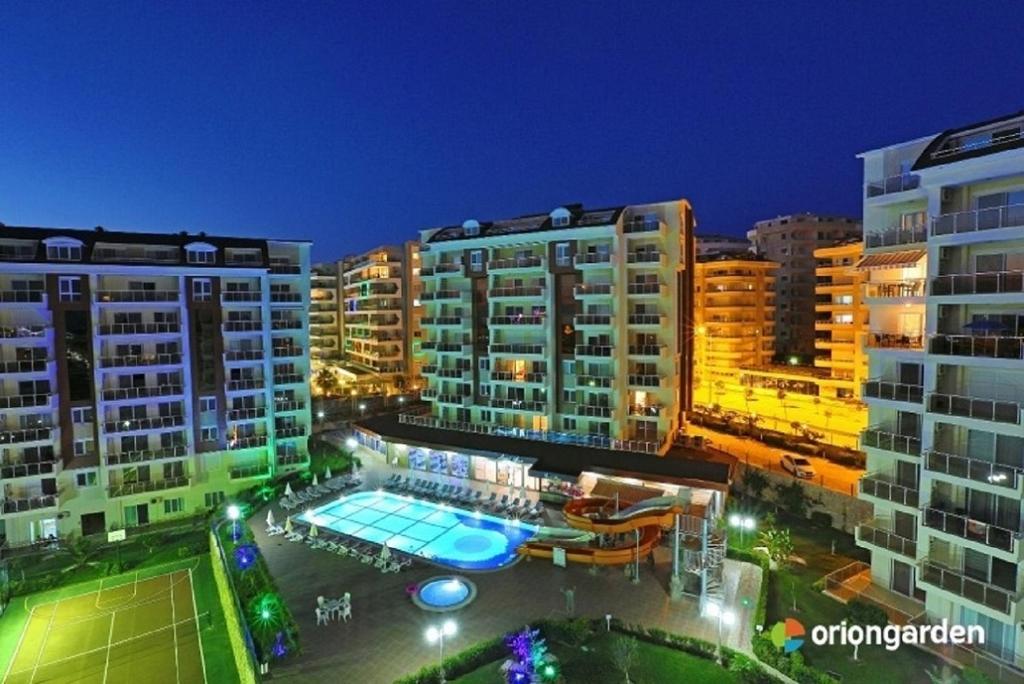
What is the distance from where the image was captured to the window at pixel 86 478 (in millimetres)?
35812

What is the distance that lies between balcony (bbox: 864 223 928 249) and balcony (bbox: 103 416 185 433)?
139ft

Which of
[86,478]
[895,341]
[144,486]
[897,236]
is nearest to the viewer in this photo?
[897,236]

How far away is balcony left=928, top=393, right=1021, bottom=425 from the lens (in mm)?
18641

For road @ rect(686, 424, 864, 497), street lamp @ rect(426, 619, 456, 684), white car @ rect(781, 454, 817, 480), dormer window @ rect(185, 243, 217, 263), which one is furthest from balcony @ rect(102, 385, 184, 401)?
white car @ rect(781, 454, 817, 480)

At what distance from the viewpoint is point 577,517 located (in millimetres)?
29750

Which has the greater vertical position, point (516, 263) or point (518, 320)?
point (516, 263)

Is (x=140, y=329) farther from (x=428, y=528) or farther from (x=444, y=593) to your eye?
(x=444, y=593)

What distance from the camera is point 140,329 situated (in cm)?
3741

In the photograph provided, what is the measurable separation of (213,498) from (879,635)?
130 ft

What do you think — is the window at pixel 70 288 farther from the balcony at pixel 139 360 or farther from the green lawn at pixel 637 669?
the green lawn at pixel 637 669

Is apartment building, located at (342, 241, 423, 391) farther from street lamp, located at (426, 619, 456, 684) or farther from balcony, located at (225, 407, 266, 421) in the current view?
street lamp, located at (426, 619, 456, 684)

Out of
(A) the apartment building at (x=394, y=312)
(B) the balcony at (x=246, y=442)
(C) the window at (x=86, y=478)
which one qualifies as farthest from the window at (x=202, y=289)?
(A) the apartment building at (x=394, y=312)

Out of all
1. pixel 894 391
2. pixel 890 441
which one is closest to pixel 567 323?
pixel 894 391

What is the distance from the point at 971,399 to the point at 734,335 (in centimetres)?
4858
